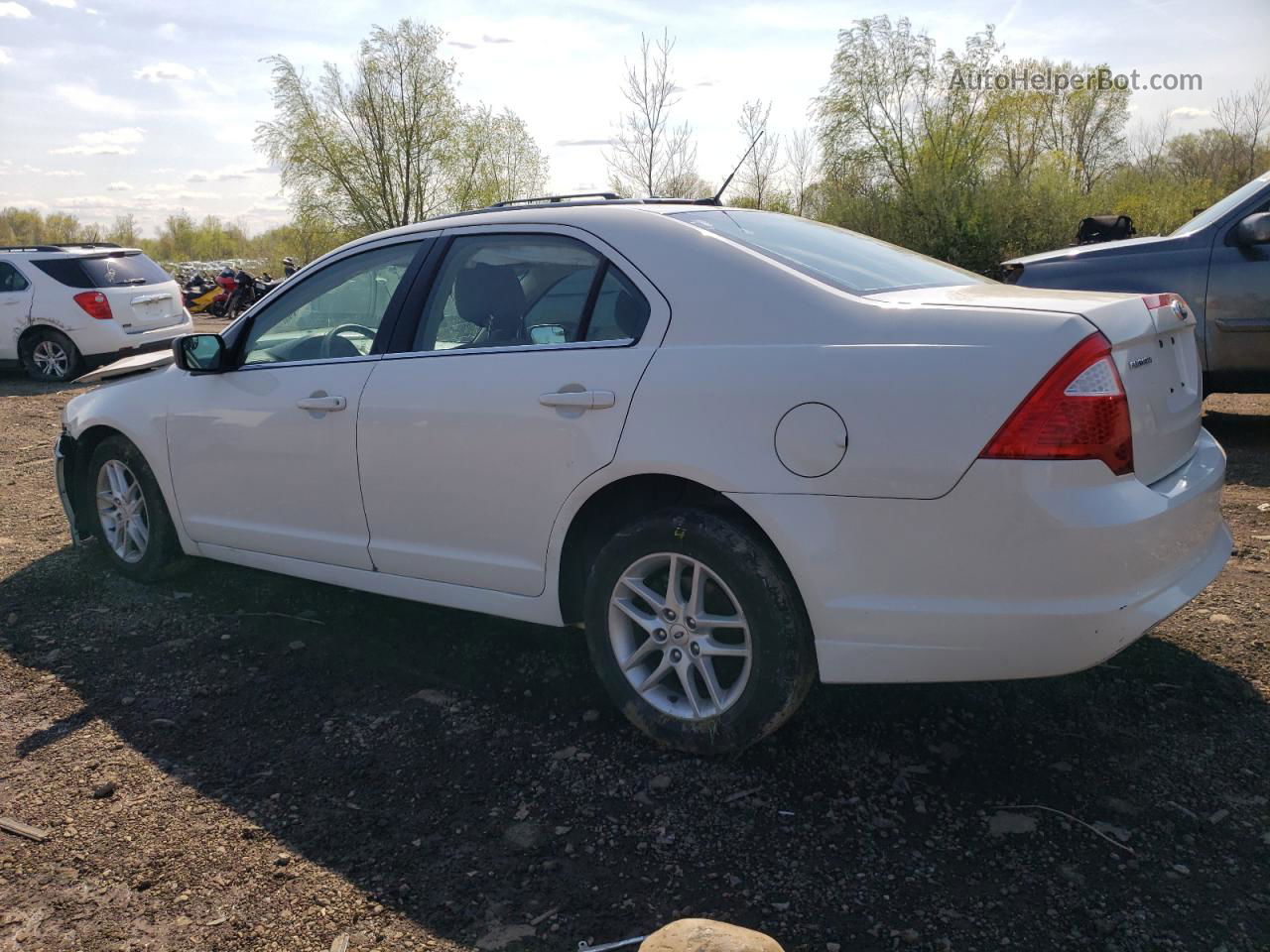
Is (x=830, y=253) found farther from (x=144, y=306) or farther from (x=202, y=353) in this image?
(x=144, y=306)

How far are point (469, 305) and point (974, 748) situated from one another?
225cm

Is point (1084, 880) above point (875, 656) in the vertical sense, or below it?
below

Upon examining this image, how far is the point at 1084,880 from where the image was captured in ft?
8.23

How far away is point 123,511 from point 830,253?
3618 millimetres

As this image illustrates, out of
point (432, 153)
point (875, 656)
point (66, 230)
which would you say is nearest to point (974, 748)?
point (875, 656)

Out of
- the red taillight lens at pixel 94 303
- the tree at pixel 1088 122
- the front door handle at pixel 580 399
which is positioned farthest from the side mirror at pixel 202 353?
the tree at pixel 1088 122

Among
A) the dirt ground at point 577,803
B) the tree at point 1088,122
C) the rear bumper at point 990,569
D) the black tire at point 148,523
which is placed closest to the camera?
the dirt ground at point 577,803

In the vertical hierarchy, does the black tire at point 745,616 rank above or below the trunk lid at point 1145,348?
below

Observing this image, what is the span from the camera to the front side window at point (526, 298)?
3.35 meters

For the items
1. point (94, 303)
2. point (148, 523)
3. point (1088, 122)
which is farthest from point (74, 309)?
point (1088, 122)

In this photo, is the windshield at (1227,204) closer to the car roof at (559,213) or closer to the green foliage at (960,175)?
the car roof at (559,213)

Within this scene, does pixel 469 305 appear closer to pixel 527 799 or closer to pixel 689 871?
pixel 527 799

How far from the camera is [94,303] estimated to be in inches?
505

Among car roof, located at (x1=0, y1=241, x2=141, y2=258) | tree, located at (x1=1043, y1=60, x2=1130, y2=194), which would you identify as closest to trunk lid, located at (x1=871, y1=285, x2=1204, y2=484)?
car roof, located at (x1=0, y1=241, x2=141, y2=258)
